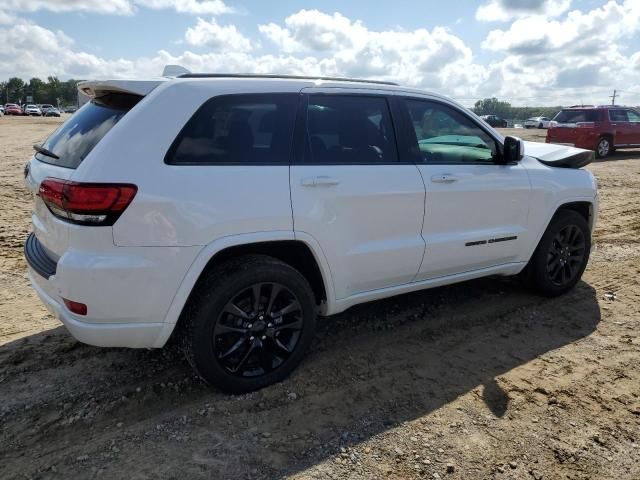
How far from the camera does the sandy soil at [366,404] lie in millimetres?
2707

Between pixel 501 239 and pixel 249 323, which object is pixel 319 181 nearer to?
pixel 249 323

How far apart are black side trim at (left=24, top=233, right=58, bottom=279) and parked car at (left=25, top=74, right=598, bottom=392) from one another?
0.06ft

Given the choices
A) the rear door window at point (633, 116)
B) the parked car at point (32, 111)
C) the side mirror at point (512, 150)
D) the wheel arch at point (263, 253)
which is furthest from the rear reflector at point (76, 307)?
the parked car at point (32, 111)

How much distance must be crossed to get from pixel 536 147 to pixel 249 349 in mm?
3551

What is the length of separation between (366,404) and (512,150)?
2.34m

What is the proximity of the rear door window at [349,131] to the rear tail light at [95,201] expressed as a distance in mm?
1136

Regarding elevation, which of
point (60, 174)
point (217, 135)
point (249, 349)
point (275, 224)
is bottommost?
point (249, 349)

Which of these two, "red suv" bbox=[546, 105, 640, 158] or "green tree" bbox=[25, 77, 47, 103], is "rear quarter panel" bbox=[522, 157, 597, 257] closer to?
"red suv" bbox=[546, 105, 640, 158]

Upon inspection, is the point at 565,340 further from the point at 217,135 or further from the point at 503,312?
the point at 217,135

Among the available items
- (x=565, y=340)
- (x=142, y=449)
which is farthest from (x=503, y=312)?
(x=142, y=449)

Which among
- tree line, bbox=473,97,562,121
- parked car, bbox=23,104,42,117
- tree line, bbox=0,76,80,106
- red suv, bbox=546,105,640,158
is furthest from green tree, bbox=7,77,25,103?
red suv, bbox=546,105,640,158

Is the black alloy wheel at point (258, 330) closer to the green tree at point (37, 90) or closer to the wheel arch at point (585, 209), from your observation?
the wheel arch at point (585, 209)

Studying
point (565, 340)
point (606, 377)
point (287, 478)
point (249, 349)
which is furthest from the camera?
point (565, 340)

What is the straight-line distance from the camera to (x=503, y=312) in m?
4.61
